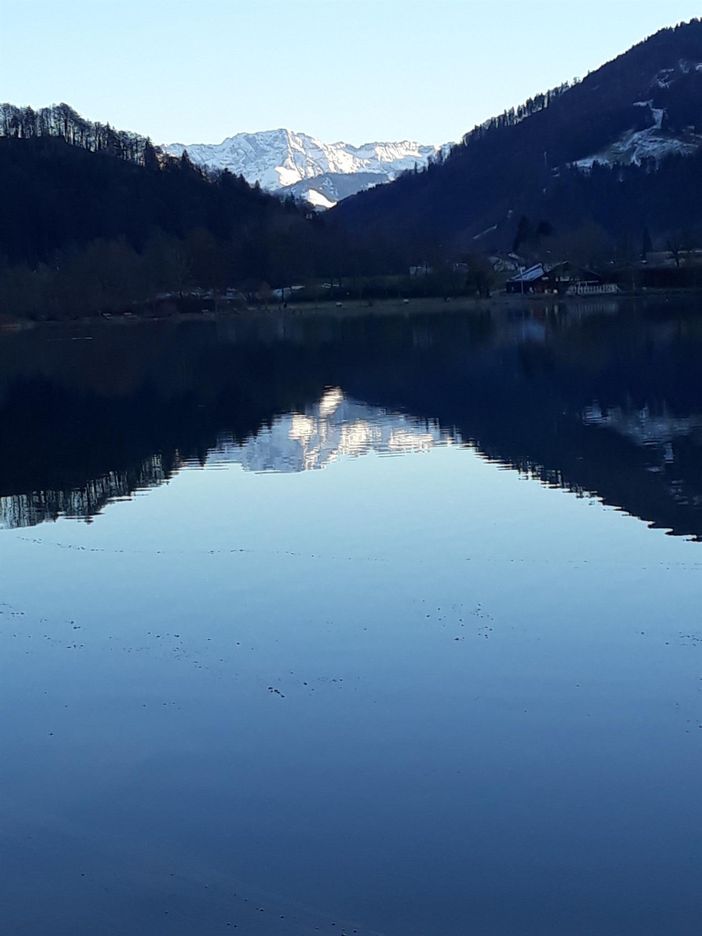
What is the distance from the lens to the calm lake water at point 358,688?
743 centimetres

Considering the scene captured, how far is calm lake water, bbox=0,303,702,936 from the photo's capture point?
7.43 m

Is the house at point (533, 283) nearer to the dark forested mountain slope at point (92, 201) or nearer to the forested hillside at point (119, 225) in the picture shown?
the forested hillside at point (119, 225)

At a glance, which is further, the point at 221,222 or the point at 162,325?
the point at 221,222

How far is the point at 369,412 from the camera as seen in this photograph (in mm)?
31547

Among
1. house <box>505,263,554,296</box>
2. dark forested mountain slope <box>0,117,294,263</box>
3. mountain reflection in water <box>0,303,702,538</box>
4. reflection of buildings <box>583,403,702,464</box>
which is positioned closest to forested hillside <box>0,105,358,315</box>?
dark forested mountain slope <box>0,117,294,263</box>

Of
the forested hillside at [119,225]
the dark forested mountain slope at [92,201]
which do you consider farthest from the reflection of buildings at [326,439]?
the dark forested mountain slope at [92,201]

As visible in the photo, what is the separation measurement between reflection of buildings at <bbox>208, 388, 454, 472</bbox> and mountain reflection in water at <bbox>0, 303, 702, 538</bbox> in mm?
69

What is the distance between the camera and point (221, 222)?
16462 centimetres

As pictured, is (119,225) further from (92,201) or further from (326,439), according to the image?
(326,439)

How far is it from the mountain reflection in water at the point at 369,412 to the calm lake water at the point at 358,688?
187 millimetres

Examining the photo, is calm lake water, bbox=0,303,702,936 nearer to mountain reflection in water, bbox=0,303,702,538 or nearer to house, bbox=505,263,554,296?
mountain reflection in water, bbox=0,303,702,538

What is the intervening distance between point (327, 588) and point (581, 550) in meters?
3.20

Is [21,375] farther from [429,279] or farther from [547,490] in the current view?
[429,279]

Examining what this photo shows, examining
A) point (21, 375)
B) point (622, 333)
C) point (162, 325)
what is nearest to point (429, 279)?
point (162, 325)
